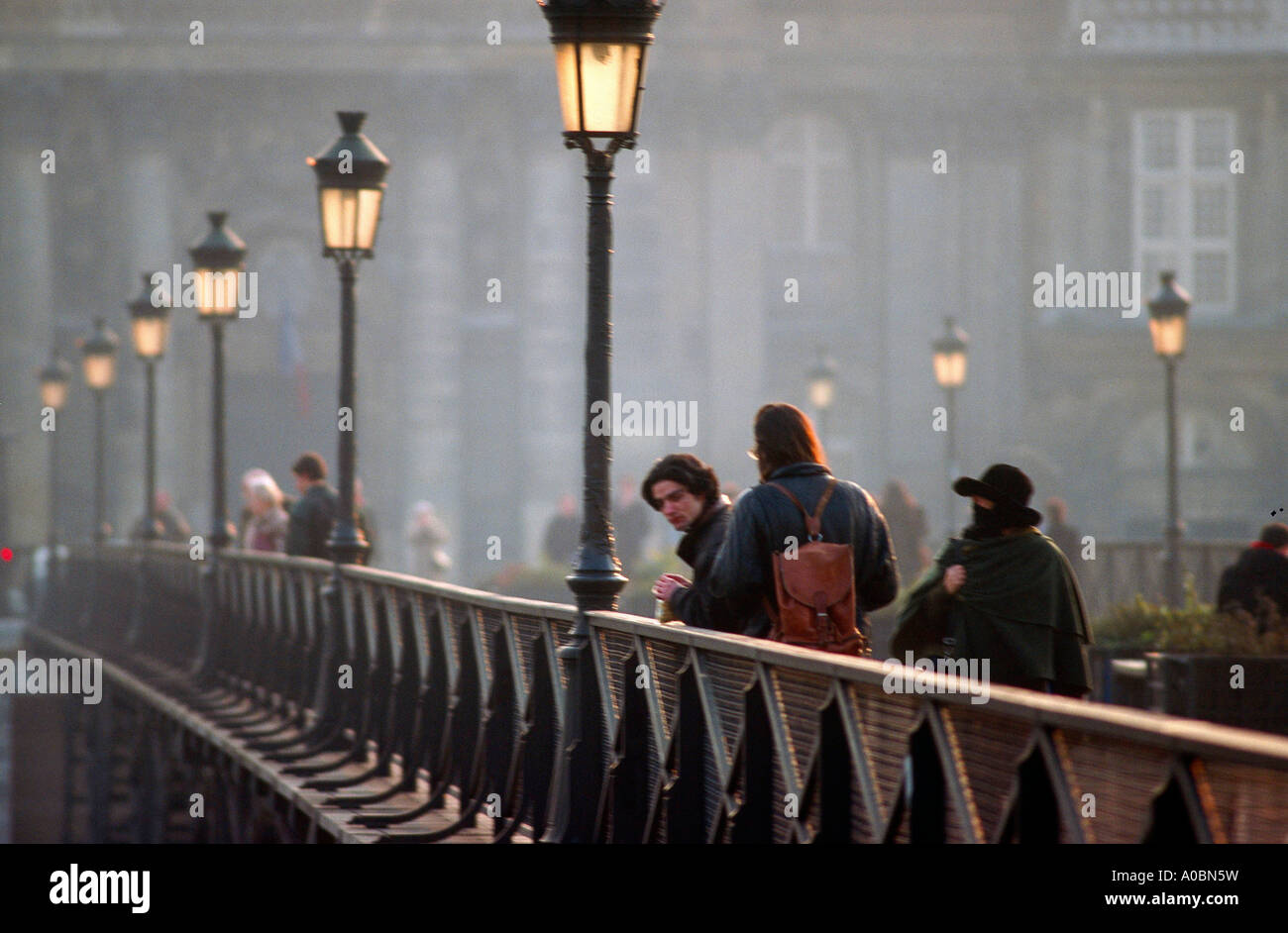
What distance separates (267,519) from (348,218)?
3.84 meters

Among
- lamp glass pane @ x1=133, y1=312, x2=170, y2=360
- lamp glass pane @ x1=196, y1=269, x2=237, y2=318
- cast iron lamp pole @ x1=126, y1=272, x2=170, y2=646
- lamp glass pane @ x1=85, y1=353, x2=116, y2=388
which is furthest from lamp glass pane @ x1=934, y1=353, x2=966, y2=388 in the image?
lamp glass pane @ x1=196, y1=269, x2=237, y2=318

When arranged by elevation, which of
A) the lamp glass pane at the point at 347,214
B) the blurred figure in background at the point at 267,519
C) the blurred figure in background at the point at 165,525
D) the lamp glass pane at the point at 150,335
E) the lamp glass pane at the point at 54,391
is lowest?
the blurred figure in background at the point at 165,525

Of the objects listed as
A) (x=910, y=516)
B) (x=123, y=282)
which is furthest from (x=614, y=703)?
(x=123, y=282)

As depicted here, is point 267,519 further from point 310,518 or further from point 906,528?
point 906,528

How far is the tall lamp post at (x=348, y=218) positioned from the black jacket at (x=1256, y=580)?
570 cm

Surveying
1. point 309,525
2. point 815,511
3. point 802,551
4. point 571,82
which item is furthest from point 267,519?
point 802,551

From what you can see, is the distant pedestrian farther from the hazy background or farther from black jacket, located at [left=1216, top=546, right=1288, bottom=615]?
the hazy background

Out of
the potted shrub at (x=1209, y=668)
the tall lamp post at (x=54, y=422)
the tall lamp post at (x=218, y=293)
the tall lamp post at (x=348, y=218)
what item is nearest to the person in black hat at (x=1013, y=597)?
the potted shrub at (x=1209, y=668)

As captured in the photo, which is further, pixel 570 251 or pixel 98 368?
pixel 570 251

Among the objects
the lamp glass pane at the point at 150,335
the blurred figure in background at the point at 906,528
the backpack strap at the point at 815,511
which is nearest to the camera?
the backpack strap at the point at 815,511

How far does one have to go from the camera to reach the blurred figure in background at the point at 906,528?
920 inches

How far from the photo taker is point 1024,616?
8039mm

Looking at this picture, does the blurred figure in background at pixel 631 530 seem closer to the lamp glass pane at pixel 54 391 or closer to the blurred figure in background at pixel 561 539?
the blurred figure in background at pixel 561 539

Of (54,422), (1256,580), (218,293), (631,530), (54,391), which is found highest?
(218,293)
